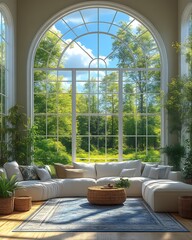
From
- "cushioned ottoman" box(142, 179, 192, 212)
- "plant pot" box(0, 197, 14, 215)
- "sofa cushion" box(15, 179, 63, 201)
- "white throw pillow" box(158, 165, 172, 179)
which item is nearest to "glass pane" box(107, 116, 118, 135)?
"white throw pillow" box(158, 165, 172, 179)

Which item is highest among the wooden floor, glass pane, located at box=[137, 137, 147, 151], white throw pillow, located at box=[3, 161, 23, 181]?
glass pane, located at box=[137, 137, 147, 151]

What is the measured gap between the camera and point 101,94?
506 inches

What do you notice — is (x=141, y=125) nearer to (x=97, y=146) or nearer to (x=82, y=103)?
(x=97, y=146)

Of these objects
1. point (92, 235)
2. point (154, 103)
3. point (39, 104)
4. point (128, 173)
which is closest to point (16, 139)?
point (39, 104)

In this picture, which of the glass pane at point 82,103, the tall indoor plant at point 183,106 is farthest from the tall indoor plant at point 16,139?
the tall indoor plant at point 183,106

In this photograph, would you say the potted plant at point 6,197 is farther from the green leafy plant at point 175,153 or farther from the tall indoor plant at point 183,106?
the green leafy plant at point 175,153

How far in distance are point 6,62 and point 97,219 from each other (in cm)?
597

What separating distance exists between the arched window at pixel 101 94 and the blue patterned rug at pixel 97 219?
333 centimetres

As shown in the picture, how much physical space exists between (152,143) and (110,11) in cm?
386

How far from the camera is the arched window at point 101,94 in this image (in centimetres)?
1277

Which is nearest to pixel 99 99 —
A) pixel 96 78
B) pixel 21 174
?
pixel 96 78

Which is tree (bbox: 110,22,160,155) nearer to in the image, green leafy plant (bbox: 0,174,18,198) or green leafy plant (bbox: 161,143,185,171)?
green leafy plant (bbox: 161,143,185,171)

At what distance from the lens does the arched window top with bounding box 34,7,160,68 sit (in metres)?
13.0

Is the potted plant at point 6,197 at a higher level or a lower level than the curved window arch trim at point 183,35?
lower
